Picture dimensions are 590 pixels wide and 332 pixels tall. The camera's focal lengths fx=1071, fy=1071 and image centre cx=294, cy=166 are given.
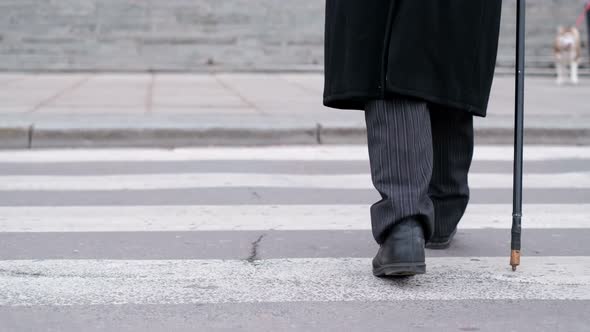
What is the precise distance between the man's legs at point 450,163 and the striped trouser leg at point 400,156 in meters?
0.38

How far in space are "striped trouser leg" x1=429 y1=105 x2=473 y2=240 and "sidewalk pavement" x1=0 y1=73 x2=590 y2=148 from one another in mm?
4131

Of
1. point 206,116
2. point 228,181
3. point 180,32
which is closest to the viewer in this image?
point 228,181

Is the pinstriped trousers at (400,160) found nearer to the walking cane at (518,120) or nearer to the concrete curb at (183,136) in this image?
the walking cane at (518,120)

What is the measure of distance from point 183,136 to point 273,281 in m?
4.54

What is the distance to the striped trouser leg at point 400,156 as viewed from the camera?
3.51 meters

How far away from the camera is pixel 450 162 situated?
→ 13.2 ft

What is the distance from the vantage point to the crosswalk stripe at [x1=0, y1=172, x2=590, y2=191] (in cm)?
613

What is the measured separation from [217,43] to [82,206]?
53.5ft

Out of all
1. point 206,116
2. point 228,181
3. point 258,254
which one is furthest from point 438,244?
point 206,116

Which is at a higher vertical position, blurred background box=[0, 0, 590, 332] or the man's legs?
the man's legs

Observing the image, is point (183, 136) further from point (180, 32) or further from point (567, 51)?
point (180, 32)

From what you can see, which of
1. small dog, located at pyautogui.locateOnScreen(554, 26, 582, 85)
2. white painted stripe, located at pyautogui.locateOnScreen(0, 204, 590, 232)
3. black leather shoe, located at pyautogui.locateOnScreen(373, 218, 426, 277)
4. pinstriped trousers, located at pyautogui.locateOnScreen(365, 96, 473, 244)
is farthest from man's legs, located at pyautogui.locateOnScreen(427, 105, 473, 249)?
small dog, located at pyautogui.locateOnScreen(554, 26, 582, 85)

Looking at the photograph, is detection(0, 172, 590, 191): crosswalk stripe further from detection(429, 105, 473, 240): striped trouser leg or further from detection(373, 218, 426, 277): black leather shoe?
detection(373, 218, 426, 277): black leather shoe

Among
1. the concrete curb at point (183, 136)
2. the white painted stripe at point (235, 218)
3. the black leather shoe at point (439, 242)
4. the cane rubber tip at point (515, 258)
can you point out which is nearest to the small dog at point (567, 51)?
the concrete curb at point (183, 136)
